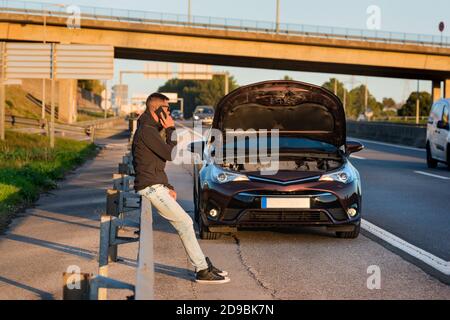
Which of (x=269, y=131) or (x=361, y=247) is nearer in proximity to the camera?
(x=361, y=247)

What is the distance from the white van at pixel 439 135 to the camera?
2247 cm

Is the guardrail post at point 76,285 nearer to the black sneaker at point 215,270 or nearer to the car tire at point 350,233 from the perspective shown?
the black sneaker at point 215,270

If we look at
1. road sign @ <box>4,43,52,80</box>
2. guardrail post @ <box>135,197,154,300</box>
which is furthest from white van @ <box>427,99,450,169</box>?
guardrail post @ <box>135,197,154,300</box>

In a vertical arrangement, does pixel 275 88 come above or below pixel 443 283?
above

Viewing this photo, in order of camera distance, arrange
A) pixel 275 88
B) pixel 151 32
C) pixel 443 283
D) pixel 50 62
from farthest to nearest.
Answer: pixel 151 32 → pixel 50 62 → pixel 275 88 → pixel 443 283

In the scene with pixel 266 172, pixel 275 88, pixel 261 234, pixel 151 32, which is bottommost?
pixel 261 234

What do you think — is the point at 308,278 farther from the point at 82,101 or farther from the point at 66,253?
the point at 82,101

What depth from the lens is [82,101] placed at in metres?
113

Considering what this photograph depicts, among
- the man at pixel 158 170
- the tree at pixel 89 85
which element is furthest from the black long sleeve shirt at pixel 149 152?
the tree at pixel 89 85

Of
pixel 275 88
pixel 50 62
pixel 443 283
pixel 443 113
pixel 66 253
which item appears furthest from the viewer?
pixel 50 62

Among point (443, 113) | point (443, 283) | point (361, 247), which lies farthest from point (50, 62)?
point (443, 283)

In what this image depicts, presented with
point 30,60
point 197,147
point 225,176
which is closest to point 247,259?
point 225,176

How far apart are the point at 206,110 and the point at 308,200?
56730 mm

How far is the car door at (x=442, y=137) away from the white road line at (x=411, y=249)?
11.8m
